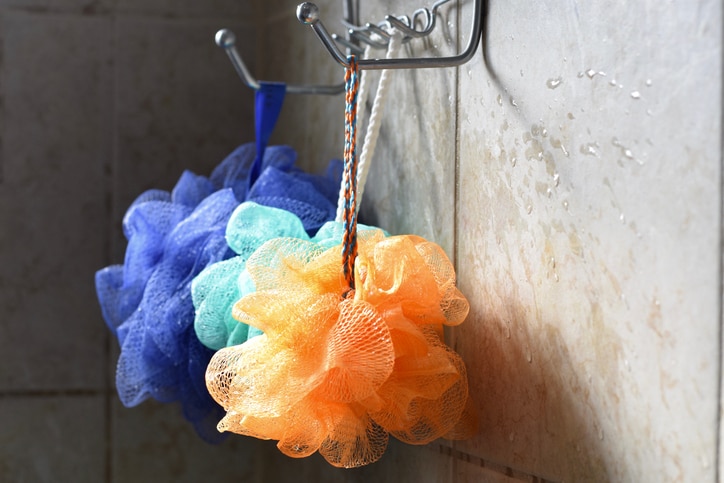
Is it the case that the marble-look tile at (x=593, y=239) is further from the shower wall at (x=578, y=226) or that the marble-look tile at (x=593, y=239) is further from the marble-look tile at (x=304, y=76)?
the marble-look tile at (x=304, y=76)

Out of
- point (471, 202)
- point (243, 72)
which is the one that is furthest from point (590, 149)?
point (243, 72)

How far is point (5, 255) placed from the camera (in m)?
1.08

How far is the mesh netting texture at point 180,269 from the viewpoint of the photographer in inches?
29.7

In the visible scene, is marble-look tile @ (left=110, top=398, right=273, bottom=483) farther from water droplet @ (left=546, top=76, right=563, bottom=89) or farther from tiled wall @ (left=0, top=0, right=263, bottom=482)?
water droplet @ (left=546, top=76, right=563, bottom=89)

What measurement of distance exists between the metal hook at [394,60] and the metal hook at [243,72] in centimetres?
20

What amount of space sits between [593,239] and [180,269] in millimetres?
406

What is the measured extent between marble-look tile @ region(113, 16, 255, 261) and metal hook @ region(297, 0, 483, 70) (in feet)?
1.84

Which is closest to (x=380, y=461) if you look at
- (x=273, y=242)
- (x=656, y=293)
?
(x=273, y=242)

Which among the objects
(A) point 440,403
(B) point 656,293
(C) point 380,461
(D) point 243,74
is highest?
(D) point 243,74

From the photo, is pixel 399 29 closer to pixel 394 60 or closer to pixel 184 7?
pixel 394 60

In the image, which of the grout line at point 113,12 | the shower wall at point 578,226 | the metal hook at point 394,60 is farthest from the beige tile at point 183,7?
the metal hook at point 394,60

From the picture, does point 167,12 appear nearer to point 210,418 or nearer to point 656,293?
point 210,418

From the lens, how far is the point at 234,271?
67 centimetres

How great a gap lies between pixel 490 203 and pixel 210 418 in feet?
1.28
